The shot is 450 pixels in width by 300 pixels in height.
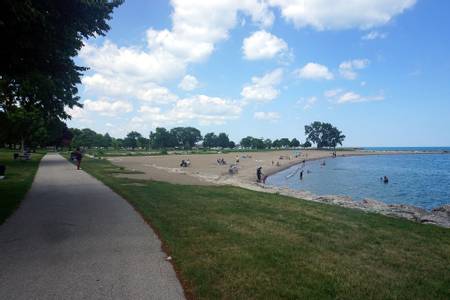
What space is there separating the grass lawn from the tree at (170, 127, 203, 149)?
166891mm

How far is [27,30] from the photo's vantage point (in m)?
8.84

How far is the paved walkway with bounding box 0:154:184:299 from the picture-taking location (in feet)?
15.6

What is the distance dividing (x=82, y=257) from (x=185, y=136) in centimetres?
17297

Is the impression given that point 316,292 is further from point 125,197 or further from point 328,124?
point 328,124

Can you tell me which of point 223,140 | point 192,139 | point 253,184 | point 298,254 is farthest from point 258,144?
point 298,254

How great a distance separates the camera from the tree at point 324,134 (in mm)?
180250

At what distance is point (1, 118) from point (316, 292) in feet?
128

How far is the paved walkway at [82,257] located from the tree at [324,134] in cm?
18015

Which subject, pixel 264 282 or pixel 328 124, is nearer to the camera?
pixel 264 282

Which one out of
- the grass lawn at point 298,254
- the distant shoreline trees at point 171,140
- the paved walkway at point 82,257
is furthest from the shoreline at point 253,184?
the distant shoreline trees at point 171,140

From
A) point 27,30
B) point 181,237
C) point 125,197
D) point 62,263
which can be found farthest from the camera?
point 125,197

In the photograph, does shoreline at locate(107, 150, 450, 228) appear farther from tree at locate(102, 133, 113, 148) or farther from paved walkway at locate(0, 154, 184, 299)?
tree at locate(102, 133, 113, 148)

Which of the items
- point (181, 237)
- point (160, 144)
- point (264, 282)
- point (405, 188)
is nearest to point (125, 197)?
point (181, 237)

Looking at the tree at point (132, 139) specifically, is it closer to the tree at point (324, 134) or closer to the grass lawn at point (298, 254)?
the tree at point (324, 134)
